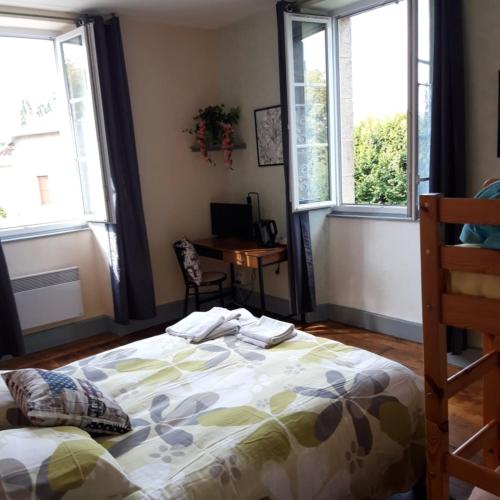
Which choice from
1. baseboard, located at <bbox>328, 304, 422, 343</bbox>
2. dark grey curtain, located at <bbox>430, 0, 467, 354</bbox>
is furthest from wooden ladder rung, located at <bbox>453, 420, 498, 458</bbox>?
baseboard, located at <bbox>328, 304, 422, 343</bbox>

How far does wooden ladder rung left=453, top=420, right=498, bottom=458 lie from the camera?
1.65 metres

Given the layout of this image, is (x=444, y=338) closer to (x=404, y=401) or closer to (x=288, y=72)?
(x=404, y=401)

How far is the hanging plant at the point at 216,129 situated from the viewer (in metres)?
4.32

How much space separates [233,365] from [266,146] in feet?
8.23

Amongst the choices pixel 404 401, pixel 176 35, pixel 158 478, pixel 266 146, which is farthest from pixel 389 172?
pixel 158 478

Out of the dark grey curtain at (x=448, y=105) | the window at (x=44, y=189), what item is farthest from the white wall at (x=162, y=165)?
the dark grey curtain at (x=448, y=105)

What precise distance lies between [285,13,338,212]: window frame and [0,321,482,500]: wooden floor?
3.34ft

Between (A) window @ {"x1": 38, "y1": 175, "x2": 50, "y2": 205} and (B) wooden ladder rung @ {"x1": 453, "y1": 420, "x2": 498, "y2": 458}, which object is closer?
(B) wooden ladder rung @ {"x1": 453, "y1": 420, "x2": 498, "y2": 458}

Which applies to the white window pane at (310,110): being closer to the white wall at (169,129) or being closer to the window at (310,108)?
the window at (310,108)

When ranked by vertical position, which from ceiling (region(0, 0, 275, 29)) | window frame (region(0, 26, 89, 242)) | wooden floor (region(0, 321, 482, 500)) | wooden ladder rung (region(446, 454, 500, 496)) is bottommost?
wooden floor (region(0, 321, 482, 500))

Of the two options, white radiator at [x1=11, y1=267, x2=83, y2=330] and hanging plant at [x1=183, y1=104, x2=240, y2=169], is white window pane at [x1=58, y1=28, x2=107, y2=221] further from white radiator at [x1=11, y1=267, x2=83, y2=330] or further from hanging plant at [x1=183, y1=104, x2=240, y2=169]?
hanging plant at [x1=183, y1=104, x2=240, y2=169]

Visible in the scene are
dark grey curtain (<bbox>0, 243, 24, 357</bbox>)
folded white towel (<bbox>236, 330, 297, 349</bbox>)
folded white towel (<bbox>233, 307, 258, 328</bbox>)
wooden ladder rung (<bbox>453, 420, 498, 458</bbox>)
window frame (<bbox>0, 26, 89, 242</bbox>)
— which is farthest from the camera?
window frame (<bbox>0, 26, 89, 242</bbox>)

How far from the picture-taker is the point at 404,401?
1907 mm

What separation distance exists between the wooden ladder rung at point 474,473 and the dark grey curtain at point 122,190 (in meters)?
2.90
